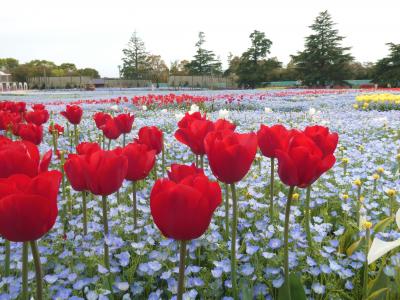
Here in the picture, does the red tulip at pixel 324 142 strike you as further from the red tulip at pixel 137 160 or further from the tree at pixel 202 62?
the tree at pixel 202 62

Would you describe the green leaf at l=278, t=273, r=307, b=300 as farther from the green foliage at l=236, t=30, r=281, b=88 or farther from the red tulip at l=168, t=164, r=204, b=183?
the green foliage at l=236, t=30, r=281, b=88

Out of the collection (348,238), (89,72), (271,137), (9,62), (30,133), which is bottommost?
(348,238)

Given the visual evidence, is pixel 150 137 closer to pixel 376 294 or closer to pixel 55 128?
pixel 376 294

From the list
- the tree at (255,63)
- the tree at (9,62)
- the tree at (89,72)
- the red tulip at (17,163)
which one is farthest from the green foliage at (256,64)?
the tree at (9,62)

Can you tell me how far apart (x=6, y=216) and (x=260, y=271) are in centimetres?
112

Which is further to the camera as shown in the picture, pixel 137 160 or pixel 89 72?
pixel 89 72

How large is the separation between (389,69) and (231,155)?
44843 mm

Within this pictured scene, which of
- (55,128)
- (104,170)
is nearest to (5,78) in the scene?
(55,128)

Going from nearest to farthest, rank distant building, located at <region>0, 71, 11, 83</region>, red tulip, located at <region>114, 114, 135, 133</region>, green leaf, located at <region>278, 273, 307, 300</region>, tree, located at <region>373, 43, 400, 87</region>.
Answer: green leaf, located at <region>278, 273, 307, 300</region>, red tulip, located at <region>114, 114, 135, 133</region>, tree, located at <region>373, 43, 400, 87</region>, distant building, located at <region>0, 71, 11, 83</region>

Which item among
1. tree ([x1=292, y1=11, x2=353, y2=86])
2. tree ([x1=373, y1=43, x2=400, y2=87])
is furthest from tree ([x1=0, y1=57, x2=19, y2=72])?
tree ([x1=373, y1=43, x2=400, y2=87])

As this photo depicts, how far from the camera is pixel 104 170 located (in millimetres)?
1289

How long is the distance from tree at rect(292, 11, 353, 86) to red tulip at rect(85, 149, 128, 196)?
47.0 metres

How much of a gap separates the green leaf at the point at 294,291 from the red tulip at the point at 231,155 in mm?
364

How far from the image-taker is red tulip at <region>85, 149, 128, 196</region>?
4.21 feet
